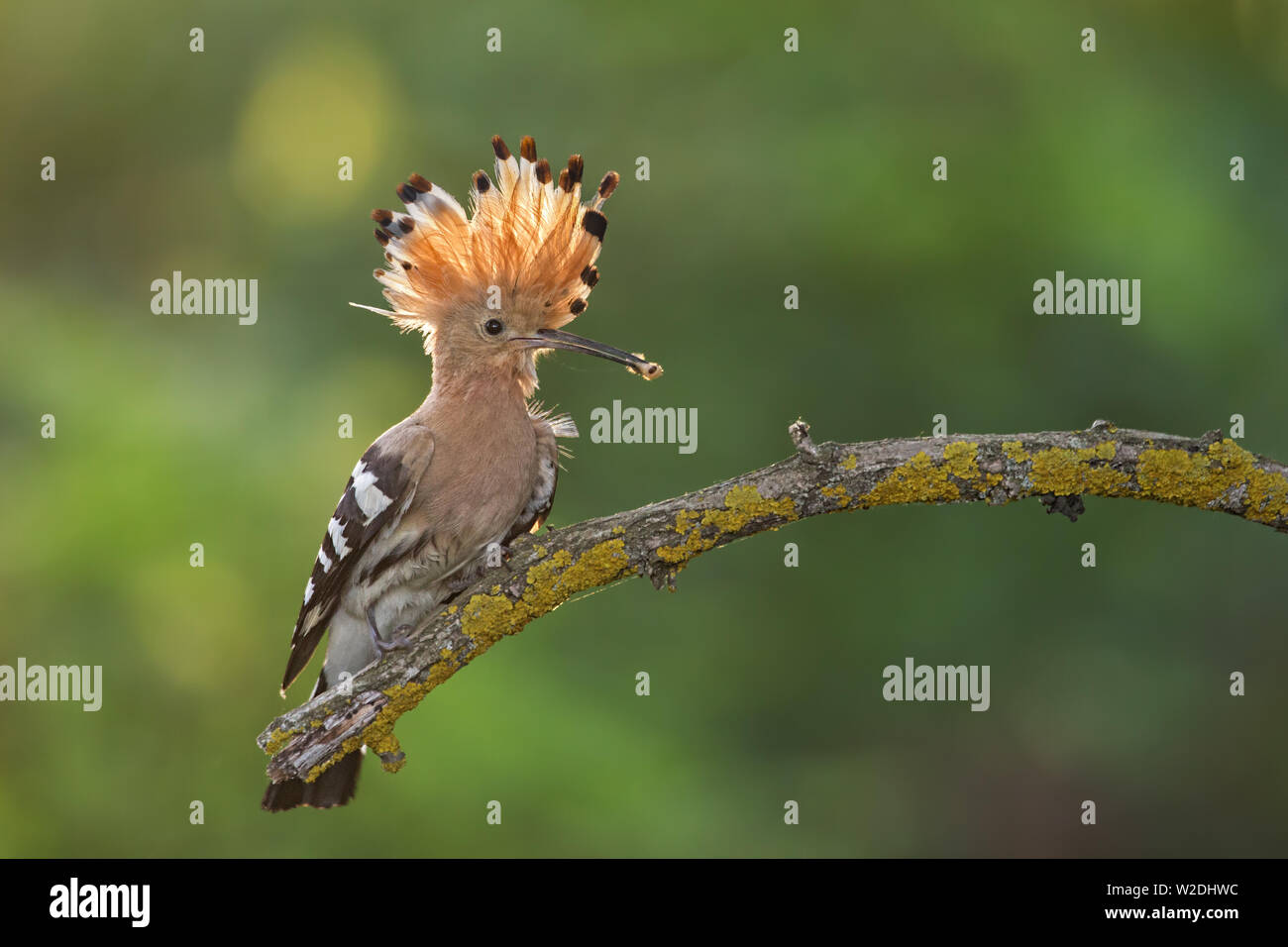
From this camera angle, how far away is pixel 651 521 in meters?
3.22

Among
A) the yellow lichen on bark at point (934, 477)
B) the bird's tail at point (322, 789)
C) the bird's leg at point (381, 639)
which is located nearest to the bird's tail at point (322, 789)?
the bird's tail at point (322, 789)

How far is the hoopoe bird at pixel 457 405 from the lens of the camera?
3.73 metres

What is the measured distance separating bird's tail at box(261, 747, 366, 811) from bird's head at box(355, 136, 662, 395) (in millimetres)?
1269

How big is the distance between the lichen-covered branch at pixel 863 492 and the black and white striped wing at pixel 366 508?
1.86 feet

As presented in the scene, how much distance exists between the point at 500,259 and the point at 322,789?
5.68ft

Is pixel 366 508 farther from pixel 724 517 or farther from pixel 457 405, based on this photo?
pixel 724 517

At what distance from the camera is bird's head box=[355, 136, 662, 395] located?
3779 mm

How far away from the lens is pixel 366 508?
3715 mm

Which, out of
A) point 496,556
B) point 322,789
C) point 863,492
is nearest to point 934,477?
point 863,492

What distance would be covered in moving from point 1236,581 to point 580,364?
139 inches

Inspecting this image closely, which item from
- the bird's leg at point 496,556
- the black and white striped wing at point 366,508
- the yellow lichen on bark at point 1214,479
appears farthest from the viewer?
the black and white striped wing at point 366,508

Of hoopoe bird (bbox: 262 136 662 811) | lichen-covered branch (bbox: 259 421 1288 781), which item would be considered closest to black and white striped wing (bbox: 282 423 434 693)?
hoopoe bird (bbox: 262 136 662 811)

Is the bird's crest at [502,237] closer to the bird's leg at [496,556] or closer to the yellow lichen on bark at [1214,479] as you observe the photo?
the bird's leg at [496,556]

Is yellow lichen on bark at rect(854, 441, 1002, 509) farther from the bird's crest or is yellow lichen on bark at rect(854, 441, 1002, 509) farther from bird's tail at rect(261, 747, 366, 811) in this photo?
bird's tail at rect(261, 747, 366, 811)
